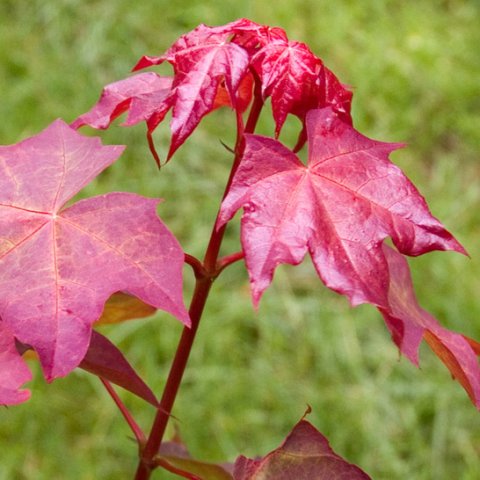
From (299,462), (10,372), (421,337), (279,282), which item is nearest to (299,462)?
(299,462)

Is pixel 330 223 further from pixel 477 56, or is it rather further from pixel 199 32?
pixel 477 56

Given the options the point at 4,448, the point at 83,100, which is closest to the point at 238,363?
the point at 4,448

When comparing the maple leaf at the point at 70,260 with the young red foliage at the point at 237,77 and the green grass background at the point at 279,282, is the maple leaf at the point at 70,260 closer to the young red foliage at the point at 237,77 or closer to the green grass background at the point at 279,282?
the young red foliage at the point at 237,77

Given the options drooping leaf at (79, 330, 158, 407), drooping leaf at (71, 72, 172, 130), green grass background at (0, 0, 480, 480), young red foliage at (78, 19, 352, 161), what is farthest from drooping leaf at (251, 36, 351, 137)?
green grass background at (0, 0, 480, 480)

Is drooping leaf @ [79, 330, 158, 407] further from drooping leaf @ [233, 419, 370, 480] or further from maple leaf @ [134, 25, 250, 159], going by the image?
maple leaf @ [134, 25, 250, 159]

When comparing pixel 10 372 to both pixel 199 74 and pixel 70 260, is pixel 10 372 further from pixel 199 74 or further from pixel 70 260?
pixel 199 74

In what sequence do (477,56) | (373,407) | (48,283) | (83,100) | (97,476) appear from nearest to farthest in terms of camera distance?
(48,283) → (97,476) → (373,407) → (83,100) → (477,56)

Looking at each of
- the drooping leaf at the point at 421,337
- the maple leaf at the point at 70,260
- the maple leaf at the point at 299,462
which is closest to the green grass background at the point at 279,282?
the drooping leaf at the point at 421,337
